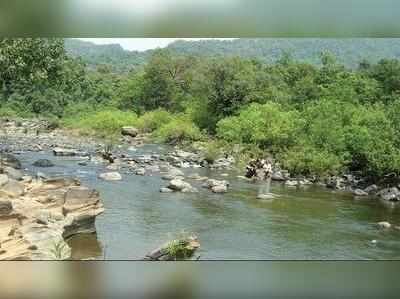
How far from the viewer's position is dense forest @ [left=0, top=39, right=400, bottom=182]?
202 inches

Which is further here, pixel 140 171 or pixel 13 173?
pixel 140 171

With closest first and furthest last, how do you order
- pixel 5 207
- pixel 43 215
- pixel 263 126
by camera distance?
pixel 5 207 → pixel 43 215 → pixel 263 126

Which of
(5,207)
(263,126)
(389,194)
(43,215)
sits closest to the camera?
(5,207)

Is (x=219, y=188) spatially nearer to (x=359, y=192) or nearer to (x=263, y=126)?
(x=263, y=126)

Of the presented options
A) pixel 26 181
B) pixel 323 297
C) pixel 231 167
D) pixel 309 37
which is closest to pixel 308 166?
pixel 231 167

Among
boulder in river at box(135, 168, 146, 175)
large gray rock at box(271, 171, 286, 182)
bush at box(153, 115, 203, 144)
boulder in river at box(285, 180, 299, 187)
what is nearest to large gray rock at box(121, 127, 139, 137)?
bush at box(153, 115, 203, 144)

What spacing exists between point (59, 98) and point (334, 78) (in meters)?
2.10

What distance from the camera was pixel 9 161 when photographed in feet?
16.8

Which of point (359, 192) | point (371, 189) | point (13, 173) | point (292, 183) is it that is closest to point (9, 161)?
point (13, 173)

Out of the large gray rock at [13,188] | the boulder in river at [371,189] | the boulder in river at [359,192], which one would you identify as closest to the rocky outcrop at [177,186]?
the large gray rock at [13,188]

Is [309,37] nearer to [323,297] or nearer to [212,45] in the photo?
[212,45]

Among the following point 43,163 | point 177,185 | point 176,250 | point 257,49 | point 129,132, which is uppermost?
point 257,49

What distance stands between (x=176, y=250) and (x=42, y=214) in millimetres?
996

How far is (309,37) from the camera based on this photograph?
15.8 feet
